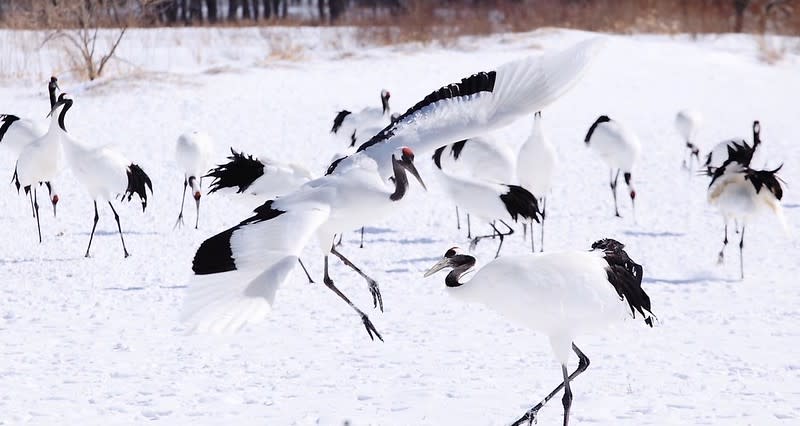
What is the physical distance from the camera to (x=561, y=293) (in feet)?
13.9

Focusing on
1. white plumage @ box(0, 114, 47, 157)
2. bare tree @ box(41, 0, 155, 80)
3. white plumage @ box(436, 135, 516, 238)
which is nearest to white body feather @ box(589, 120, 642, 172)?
white plumage @ box(436, 135, 516, 238)

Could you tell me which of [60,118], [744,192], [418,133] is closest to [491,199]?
[744,192]

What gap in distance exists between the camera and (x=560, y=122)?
16391 millimetres

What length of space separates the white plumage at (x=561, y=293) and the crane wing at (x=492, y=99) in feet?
2.67

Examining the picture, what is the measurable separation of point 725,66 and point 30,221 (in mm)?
15307

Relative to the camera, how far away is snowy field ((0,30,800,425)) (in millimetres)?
4840

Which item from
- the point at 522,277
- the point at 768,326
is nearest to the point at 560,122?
the point at 768,326

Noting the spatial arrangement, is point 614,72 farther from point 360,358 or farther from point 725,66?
point 360,358

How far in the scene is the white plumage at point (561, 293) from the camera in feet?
13.9

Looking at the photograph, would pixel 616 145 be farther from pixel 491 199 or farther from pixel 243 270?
pixel 243 270

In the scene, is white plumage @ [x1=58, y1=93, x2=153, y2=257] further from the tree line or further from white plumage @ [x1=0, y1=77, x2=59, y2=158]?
the tree line

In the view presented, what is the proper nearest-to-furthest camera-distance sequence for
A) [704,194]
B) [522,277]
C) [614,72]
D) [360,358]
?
1. [522,277]
2. [360,358]
3. [704,194]
4. [614,72]

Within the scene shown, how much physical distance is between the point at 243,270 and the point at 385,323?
116 inches

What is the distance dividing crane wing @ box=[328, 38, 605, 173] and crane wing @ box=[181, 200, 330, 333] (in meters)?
1.10
